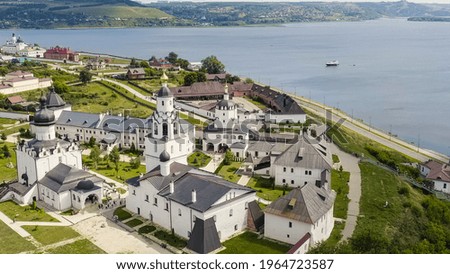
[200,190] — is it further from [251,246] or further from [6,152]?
[6,152]

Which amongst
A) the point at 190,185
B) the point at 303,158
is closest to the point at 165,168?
the point at 190,185

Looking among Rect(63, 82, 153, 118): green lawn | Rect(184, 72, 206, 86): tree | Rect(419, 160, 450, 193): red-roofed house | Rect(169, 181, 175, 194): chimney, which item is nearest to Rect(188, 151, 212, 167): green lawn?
Rect(169, 181, 175, 194): chimney

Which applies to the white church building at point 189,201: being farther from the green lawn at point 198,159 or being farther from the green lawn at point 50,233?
the green lawn at point 198,159

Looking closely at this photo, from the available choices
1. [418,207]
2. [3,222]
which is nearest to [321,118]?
[418,207]

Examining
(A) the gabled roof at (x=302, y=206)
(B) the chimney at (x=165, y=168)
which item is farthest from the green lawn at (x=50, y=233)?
(A) the gabled roof at (x=302, y=206)

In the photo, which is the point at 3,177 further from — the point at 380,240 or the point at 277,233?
the point at 380,240

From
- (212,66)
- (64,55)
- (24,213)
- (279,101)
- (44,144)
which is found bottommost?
(24,213)
